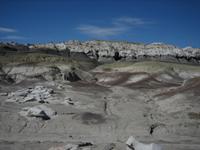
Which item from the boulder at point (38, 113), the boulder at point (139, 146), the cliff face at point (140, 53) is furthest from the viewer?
the cliff face at point (140, 53)

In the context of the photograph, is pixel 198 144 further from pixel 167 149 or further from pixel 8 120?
pixel 8 120

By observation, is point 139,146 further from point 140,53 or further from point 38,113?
point 140,53

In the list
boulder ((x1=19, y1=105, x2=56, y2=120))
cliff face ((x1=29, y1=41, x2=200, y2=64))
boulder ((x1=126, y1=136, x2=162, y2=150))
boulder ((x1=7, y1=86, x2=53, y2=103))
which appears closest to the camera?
boulder ((x1=126, y1=136, x2=162, y2=150))

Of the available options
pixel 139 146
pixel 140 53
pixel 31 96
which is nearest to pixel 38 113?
pixel 31 96

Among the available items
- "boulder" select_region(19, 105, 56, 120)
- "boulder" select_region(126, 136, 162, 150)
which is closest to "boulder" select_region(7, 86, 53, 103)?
"boulder" select_region(19, 105, 56, 120)

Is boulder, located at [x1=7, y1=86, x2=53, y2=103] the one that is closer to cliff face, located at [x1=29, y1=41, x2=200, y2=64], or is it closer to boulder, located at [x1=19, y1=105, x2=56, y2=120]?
boulder, located at [x1=19, y1=105, x2=56, y2=120]

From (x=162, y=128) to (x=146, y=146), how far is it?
32.8 ft

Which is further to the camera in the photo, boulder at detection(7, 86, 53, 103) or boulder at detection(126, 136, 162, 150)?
boulder at detection(7, 86, 53, 103)

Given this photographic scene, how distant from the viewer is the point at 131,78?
82188 millimetres

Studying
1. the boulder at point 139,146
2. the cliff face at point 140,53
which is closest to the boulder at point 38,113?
the boulder at point 139,146

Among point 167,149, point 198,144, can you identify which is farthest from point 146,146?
point 198,144

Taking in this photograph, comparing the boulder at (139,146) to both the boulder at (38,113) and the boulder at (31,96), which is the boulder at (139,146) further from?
the boulder at (31,96)

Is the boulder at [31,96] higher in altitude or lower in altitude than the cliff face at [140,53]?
lower

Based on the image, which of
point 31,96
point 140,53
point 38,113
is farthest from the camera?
point 140,53
